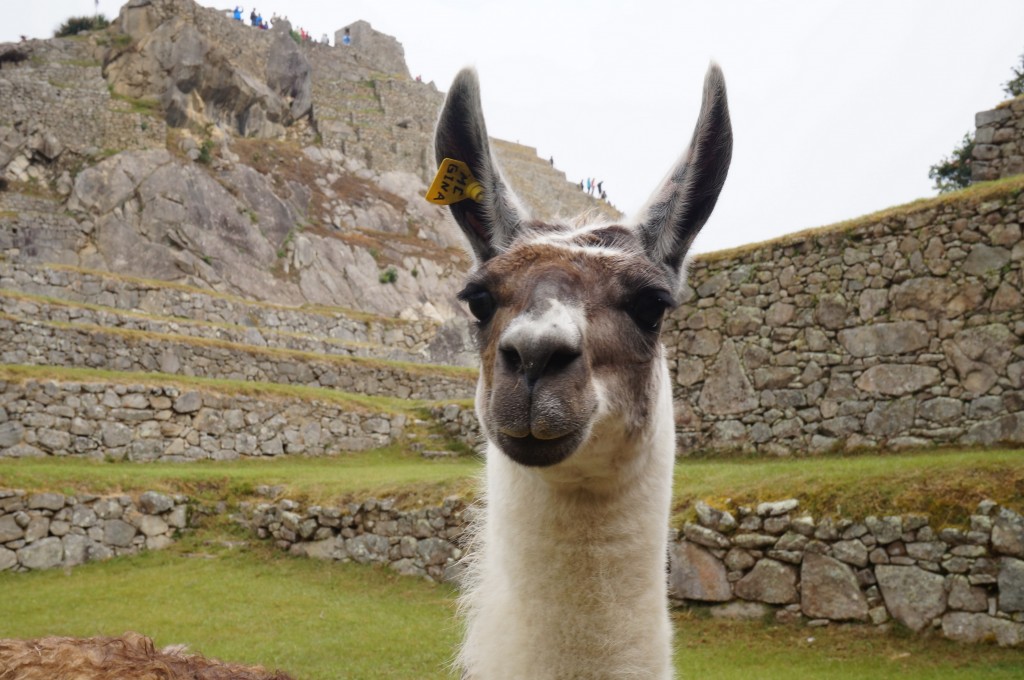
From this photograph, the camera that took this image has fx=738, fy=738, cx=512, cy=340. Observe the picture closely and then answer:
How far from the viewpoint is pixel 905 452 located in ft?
25.2

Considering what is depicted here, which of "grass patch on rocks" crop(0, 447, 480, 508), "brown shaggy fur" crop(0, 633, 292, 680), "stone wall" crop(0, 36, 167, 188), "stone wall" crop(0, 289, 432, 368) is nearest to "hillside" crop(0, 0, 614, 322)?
"stone wall" crop(0, 36, 167, 188)

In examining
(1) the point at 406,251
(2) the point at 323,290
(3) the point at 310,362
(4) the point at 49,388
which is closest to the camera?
(4) the point at 49,388

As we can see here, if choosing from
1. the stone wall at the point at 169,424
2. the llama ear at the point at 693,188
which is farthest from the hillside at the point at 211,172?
the llama ear at the point at 693,188

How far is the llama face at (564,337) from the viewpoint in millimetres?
1548

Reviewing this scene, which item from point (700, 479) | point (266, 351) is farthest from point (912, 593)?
point (266, 351)

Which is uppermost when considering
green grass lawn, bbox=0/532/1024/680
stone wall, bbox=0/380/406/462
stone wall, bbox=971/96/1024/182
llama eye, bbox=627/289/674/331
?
stone wall, bbox=971/96/1024/182

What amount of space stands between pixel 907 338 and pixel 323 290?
2168cm

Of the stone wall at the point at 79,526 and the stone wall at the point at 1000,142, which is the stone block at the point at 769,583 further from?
the stone wall at the point at 79,526

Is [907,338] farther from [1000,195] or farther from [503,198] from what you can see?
[503,198]

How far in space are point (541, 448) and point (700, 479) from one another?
5.68 metres

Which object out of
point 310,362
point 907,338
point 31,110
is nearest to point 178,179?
point 31,110

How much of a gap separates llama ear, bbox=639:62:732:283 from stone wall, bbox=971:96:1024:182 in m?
8.38

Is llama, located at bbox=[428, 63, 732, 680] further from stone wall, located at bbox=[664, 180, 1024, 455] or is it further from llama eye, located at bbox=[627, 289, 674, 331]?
stone wall, located at bbox=[664, 180, 1024, 455]

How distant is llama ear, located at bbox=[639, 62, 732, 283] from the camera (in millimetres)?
1818
